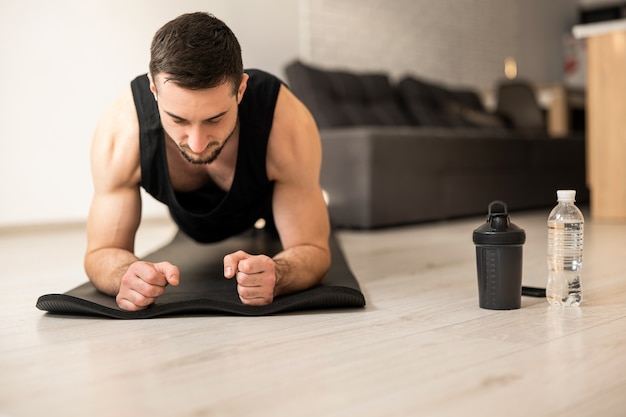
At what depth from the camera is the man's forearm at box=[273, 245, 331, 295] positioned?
164 cm

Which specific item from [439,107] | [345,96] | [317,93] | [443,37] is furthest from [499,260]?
[443,37]

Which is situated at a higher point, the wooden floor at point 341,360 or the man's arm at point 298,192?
the man's arm at point 298,192

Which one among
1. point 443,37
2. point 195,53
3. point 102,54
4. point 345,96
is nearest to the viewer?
point 195,53

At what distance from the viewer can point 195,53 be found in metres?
1.42

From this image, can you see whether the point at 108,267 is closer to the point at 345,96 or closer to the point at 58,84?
the point at 58,84

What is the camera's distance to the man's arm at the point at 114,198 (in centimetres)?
170

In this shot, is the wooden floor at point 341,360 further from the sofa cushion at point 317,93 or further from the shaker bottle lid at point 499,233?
the sofa cushion at point 317,93

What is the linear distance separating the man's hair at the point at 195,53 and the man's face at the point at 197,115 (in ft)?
0.05

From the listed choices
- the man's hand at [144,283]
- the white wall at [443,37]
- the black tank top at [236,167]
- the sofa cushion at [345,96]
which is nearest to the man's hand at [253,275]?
the man's hand at [144,283]

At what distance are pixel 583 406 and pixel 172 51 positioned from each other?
938mm

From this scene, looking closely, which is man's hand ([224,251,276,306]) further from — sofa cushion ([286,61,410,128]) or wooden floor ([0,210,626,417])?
sofa cushion ([286,61,410,128])

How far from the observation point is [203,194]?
6.21ft

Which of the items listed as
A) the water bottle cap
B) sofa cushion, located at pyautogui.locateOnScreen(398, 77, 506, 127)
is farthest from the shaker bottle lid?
sofa cushion, located at pyautogui.locateOnScreen(398, 77, 506, 127)

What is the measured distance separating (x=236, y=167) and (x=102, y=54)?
2661mm
